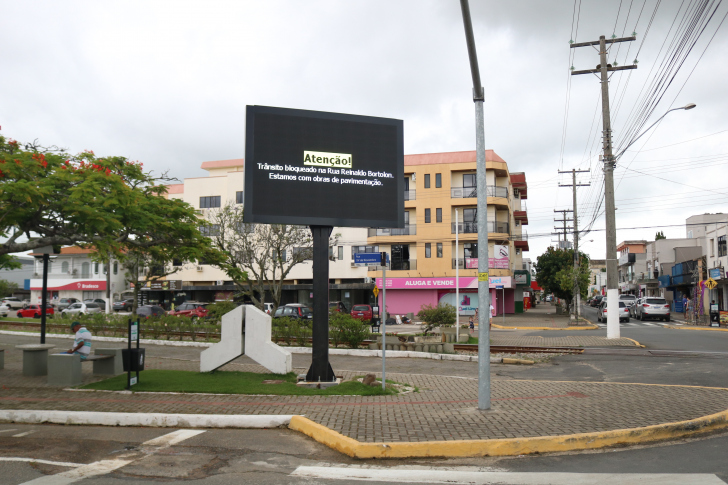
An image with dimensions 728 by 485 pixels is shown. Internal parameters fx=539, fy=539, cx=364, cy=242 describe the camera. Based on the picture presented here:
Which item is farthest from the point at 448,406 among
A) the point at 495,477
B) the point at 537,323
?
the point at 537,323

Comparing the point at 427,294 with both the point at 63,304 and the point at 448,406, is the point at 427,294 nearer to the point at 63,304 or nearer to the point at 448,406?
the point at 63,304

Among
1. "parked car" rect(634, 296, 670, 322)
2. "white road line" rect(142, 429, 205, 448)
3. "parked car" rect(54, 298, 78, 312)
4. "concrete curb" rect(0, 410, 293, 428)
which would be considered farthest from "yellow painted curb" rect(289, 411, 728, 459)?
"parked car" rect(54, 298, 78, 312)

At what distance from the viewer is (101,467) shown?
6375 mm

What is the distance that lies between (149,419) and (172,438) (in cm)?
114

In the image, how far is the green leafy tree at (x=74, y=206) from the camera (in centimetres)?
1169

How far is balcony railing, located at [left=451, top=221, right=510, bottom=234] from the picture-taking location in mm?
46719

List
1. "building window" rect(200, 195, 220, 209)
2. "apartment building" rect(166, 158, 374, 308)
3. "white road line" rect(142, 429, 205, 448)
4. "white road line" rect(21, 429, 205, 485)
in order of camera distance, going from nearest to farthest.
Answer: "white road line" rect(21, 429, 205, 485) < "white road line" rect(142, 429, 205, 448) < "apartment building" rect(166, 158, 374, 308) < "building window" rect(200, 195, 220, 209)

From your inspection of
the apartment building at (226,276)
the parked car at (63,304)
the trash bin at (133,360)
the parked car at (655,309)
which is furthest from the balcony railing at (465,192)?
the trash bin at (133,360)

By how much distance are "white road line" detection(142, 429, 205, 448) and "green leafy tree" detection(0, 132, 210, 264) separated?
6.05 meters

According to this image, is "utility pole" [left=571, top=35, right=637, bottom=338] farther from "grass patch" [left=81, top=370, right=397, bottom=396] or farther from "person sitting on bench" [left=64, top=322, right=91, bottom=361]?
"person sitting on bench" [left=64, top=322, right=91, bottom=361]

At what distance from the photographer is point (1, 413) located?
905 centimetres

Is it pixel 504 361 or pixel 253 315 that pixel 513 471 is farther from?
pixel 504 361

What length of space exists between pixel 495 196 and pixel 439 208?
502 centimetres

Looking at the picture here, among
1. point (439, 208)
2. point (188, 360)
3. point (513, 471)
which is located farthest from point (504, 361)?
point (439, 208)
